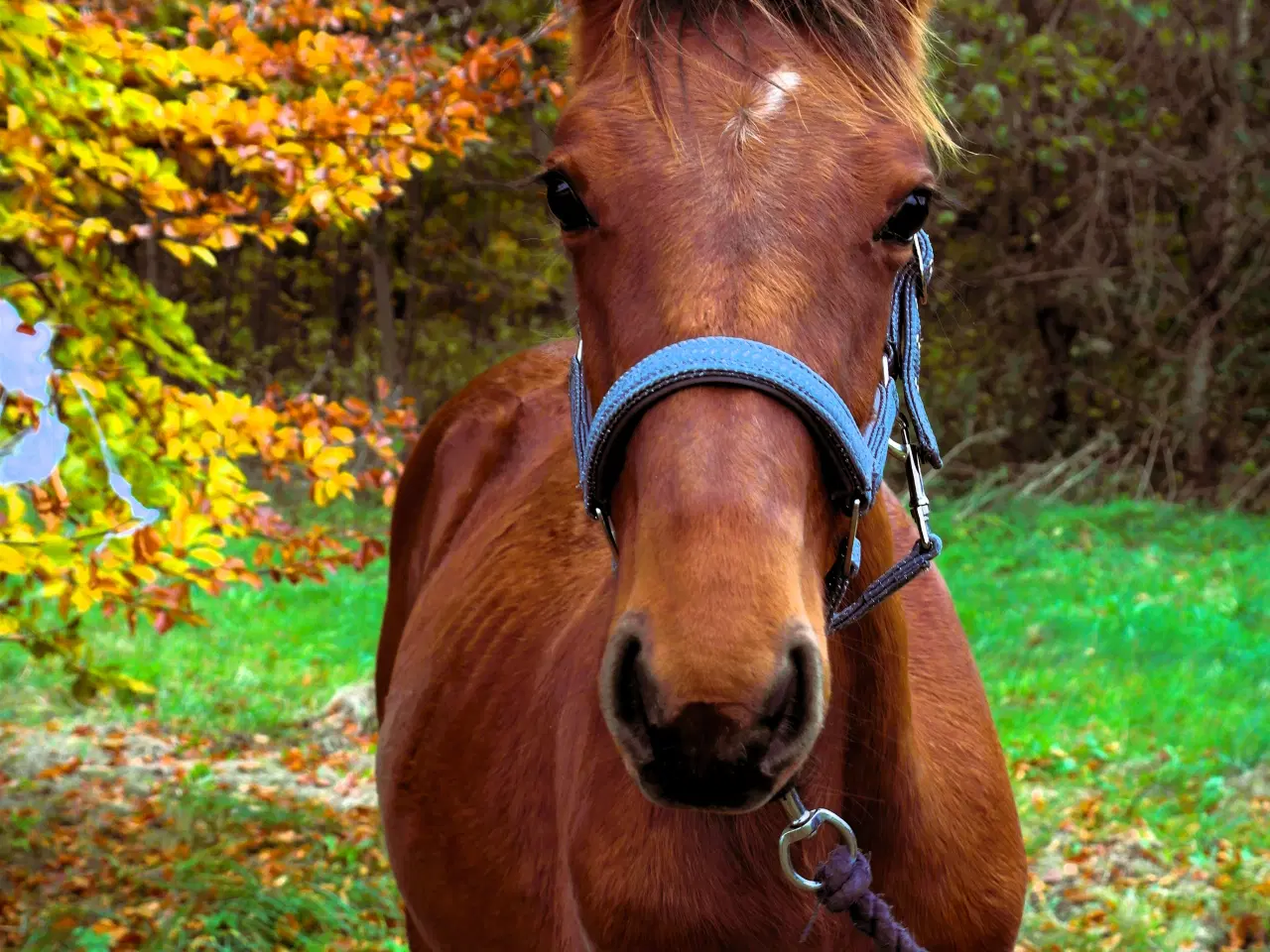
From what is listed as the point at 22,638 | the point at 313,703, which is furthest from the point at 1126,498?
the point at 22,638

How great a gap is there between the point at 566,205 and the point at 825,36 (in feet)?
1.50

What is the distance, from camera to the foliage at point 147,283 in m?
3.07

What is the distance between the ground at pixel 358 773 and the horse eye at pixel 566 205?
299cm

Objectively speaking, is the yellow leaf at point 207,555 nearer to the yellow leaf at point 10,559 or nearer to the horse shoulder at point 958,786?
the yellow leaf at point 10,559

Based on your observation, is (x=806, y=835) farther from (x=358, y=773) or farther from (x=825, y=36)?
(x=358, y=773)

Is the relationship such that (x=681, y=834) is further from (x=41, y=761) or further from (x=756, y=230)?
(x=41, y=761)

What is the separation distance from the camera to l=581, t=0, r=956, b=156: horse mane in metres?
1.77

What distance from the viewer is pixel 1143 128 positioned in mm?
10750

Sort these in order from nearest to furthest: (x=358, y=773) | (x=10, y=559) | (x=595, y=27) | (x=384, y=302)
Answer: (x=595, y=27), (x=10, y=559), (x=358, y=773), (x=384, y=302)

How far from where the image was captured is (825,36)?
5.93ft

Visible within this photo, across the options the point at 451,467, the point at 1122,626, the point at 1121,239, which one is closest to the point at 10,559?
the point at 451,467

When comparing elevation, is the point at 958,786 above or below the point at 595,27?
below

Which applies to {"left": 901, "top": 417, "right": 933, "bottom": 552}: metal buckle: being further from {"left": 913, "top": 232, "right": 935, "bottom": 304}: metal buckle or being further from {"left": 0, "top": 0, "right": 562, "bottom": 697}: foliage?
{"left": 0, "top": 0, "right": 562, "bottom": 697}: foliage

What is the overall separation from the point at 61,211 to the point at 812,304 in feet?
8.69
